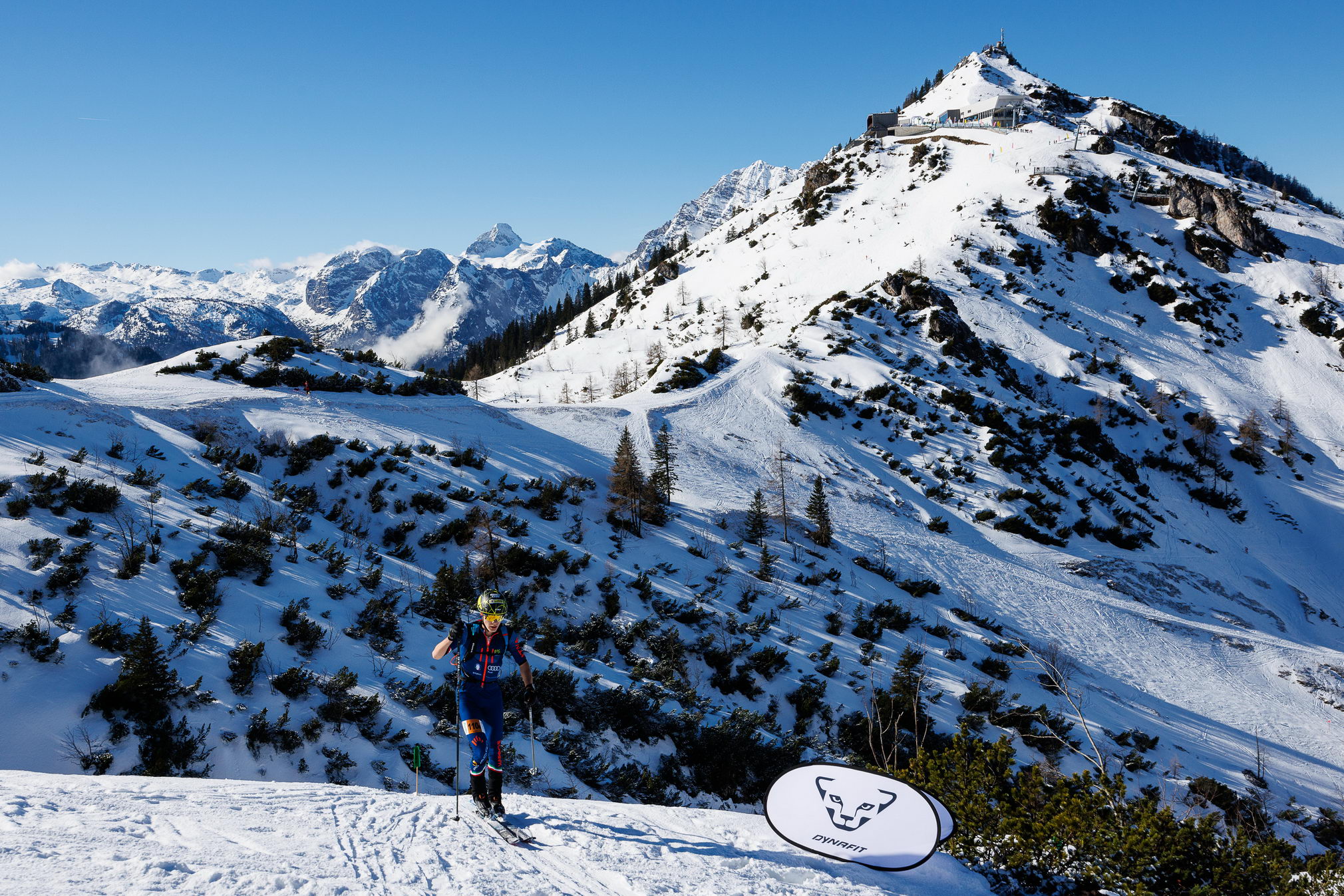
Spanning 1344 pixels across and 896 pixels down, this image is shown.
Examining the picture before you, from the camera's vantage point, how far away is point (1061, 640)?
2408 cm

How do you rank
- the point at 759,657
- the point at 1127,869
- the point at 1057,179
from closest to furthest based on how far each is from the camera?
the point at 1127,869
the point at 759,657
the point at 1057,179

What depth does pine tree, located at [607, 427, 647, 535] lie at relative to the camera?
23.6 meters

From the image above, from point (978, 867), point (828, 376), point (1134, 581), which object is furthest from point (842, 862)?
point (828, 376)

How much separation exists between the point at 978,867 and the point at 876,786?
1419 mm

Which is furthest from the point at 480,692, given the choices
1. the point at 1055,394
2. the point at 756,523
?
the point at 1055,394

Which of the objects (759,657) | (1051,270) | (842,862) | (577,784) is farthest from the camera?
(1051,270)

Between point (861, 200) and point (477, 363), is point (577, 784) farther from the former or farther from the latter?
point (477, 363)

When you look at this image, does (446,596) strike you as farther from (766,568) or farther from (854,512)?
(854,512)

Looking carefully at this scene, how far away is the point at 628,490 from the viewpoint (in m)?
23.6

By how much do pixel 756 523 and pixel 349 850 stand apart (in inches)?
789

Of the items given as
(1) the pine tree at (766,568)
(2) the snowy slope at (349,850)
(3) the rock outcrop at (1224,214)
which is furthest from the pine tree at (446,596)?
(3) the rock outcrop at (1224,214)

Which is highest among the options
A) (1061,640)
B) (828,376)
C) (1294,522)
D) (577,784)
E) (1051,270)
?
(1051,270)

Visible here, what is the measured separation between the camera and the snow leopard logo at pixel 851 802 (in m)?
6.44

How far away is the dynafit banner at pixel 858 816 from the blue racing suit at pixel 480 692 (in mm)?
3525
